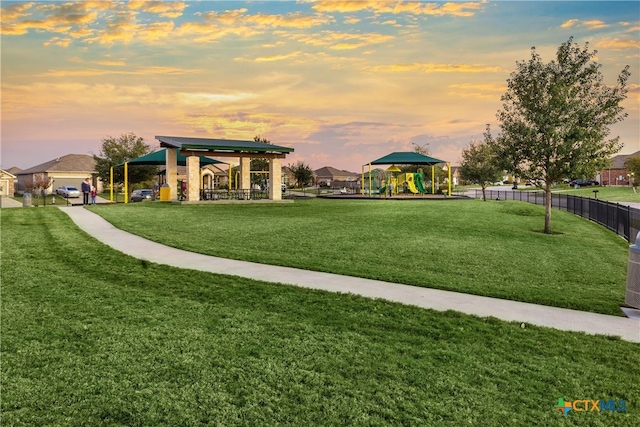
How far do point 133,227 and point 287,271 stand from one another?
31.9ft

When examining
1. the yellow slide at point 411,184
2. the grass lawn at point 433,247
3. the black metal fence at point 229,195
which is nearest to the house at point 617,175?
the yellow slide at point 411,184

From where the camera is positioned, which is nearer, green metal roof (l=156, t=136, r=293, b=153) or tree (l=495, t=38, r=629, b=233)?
tree (l=495, t=38, r=629, b=233)

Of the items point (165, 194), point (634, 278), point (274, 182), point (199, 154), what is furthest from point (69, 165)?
point (634, 278)

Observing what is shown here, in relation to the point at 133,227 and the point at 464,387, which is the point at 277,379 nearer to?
the point at 464,387

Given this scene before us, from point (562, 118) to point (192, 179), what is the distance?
2251 cm

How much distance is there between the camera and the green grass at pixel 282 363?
3.92 meters

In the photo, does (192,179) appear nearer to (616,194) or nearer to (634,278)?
(634,278)

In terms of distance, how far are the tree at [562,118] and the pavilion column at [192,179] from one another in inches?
798

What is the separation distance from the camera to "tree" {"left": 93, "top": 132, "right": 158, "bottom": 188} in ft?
153

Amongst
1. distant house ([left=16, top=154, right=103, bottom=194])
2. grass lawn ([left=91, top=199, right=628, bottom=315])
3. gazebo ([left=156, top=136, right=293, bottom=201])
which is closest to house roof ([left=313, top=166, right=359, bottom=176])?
distant house ([left=16, top=154, right=103, bottom=194])

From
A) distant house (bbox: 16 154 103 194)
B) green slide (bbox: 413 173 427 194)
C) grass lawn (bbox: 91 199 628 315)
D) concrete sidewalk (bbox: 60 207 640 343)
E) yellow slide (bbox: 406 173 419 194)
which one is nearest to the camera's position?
concrete sidewalk (bbox: 60 207 640 343)

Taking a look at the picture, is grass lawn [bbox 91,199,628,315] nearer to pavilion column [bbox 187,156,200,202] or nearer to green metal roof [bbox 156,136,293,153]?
pavilion column [bbox 187,156,200,202]

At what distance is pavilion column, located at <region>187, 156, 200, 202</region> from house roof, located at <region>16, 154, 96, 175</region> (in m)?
46.3

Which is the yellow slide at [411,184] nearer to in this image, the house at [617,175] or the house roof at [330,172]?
the house at [617,175]
